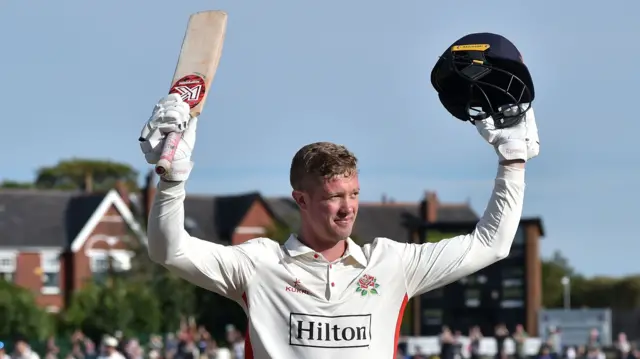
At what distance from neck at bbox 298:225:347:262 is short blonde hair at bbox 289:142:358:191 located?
206 mm

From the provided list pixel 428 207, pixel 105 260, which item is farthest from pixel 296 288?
pixel 428 207

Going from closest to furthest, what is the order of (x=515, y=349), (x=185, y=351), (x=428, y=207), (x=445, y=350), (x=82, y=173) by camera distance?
(x=445, y=350)
(x=185, y=351)
(x=515, y=349)
(x=428, y=207)
(x=82, y=173)

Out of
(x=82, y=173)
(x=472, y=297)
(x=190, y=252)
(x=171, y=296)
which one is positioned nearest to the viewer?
(x=190, y=252)

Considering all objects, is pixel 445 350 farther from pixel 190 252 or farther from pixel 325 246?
pixel 190 252

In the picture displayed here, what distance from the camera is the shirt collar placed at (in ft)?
17.4

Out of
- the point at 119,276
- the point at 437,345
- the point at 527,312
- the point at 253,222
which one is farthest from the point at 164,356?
the point at 253,222

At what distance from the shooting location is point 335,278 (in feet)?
17.3

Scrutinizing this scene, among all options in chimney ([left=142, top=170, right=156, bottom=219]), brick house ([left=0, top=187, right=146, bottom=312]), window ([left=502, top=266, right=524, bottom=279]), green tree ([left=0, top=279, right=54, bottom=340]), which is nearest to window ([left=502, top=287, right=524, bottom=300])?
window ([left=502, top=266, right=524, bottom=279])

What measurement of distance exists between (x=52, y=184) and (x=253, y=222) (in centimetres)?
4764

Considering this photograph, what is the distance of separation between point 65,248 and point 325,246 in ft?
178

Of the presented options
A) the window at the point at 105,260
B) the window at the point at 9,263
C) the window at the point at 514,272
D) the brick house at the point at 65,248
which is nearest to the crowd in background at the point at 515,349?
the window at the point at 514,272

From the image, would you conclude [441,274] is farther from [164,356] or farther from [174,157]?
[164,356]

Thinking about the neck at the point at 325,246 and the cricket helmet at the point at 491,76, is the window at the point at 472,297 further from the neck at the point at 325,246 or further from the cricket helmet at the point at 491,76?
the neck at the point at 325,246

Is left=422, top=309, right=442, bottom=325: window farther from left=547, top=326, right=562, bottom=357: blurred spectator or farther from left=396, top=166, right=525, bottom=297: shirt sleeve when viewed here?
left=396, top=166, right=525, bottom=297: shirt sleeve
